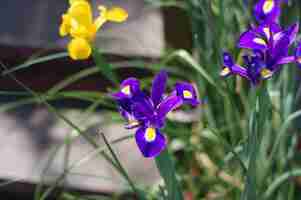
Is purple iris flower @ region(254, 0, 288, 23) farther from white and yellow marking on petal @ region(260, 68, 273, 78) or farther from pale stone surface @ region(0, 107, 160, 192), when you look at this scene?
pale stone surface @ region(0, 107, 160, 192)

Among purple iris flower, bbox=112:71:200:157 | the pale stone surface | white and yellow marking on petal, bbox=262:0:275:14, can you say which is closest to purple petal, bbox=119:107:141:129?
purple iris flower, bbox=112:71:200:157

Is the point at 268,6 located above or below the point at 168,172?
above

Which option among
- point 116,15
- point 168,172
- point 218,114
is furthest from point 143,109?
point 218,114

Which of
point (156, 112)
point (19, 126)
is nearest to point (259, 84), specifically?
point (156, 112)

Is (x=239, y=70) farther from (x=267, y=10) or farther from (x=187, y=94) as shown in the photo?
(x=267, y=10)

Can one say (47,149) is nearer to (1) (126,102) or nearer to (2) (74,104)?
(2) (74,104)

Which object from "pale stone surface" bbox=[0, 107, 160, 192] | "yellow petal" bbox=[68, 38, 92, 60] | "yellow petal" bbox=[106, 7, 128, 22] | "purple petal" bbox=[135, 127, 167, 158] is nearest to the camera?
"purple petal" bbox=[135, 127, 167, 158]
